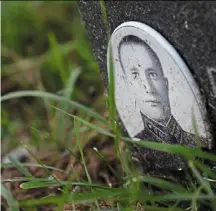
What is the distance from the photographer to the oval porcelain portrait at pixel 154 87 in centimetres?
74

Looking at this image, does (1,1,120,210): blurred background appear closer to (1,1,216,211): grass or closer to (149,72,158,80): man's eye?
(1,1,216,211): grass

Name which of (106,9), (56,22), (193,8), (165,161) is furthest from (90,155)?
(56,22)

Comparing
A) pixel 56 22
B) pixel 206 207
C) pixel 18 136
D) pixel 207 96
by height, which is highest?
pixel 56 22

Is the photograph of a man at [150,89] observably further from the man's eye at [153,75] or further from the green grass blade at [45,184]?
the green grass blade at [45,184]

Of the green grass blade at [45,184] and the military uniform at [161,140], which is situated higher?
the military uniform at [161,140]

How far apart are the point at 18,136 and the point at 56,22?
1.63 ft

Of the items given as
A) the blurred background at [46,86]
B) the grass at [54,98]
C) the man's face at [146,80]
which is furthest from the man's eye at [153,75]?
the blurred background at [46,86]

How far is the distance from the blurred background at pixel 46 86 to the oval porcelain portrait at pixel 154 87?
0.70 ft

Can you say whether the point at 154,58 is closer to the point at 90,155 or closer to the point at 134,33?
the point at 134,33

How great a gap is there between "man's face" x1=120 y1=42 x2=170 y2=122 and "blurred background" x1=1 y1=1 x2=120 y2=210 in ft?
0.78

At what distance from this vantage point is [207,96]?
29.2 inches

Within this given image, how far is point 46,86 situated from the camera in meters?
1.55

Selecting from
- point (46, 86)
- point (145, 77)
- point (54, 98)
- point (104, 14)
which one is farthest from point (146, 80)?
point (46, 86)

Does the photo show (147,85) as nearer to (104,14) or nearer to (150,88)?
(150,88)
